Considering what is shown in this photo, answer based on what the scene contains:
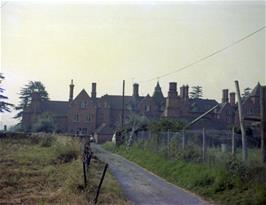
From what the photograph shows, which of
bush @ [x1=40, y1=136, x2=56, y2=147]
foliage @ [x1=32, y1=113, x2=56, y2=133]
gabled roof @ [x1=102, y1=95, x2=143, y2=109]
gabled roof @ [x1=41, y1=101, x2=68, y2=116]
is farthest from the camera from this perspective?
gabled roof @ [x1=41, y1=101, x2=68, y2=116]

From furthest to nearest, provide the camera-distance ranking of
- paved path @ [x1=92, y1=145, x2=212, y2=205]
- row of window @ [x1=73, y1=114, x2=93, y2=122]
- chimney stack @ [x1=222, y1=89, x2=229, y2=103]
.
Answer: row of window @ [x1=73, y1=114, x2=93, y2=122] < chimney stack @ [x1=222, y1=89, x2=229, y2=103] < paved path @ [x1=92, y1=145, x2=212, y2=205]

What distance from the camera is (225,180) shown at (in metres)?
15.9

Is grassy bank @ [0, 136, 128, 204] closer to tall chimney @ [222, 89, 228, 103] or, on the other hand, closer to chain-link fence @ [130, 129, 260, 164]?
chain-link fence @ [130, 129, 260, 164]

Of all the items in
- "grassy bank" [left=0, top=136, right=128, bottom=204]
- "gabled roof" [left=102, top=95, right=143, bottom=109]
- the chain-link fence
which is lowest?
"grassy bank" [left=0, top=136, right=128, bottom=204]

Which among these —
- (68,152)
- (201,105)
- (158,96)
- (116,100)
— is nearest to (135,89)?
(116,100)

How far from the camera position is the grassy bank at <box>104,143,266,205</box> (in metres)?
13.8

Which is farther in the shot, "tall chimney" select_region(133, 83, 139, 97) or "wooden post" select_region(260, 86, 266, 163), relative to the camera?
"tall chimney" select_region(133, 83, 139, 97)

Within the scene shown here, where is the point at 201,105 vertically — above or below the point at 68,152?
above

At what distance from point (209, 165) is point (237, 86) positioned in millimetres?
3560

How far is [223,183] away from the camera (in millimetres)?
15828

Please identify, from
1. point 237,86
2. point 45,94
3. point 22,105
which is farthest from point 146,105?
point 237,86

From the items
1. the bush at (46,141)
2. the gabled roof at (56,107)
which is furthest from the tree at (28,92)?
the bush at (46,141)

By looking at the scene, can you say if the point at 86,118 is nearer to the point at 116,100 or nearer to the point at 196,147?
the point at 116,100

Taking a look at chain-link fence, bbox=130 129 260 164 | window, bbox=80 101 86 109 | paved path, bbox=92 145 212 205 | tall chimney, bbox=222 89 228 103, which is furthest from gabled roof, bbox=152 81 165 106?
paved path, bbox=92 145 212 205
